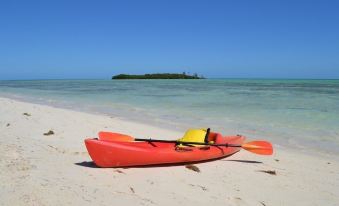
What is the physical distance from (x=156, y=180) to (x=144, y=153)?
0.65 m

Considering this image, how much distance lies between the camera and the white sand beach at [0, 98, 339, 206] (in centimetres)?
393

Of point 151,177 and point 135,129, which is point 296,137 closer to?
point 135,129

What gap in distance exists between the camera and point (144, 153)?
5.27m

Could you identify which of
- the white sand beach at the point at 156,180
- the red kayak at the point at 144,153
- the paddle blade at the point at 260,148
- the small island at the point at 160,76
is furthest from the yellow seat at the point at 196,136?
the small island at the point at 160,76

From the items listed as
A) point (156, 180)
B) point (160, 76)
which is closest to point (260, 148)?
point (156, 180)

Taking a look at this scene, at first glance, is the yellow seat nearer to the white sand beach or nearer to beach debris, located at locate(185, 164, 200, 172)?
the white sand beach

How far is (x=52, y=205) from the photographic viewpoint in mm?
3555

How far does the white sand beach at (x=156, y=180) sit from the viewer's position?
3.93m

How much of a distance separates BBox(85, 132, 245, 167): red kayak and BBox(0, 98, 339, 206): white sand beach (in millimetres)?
121

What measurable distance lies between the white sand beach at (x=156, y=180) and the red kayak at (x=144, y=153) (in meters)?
0.12

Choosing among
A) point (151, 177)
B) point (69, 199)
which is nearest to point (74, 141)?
point (151, 177)

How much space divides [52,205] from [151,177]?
158 cm

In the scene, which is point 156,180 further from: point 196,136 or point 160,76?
point 160,76

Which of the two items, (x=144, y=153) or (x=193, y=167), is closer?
(x=144, y=153)
